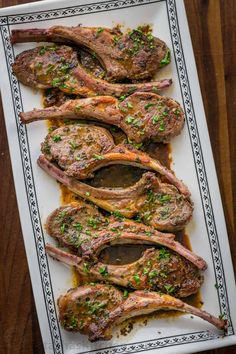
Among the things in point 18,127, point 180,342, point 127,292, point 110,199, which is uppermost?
point 18,127

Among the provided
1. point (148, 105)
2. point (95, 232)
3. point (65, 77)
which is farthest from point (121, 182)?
point (65, 77)

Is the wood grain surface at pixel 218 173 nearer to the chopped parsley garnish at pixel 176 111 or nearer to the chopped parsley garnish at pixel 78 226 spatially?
the chopped parsley garnish at pixel 176 111

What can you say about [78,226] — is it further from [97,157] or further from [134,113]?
[134,113]

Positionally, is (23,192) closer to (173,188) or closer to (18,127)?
(18,127)

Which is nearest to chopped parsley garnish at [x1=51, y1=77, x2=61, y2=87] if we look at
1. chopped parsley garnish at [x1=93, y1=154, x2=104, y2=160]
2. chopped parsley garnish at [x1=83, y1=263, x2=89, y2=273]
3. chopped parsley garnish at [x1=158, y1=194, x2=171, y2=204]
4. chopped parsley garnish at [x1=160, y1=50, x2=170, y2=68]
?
chopped parsley garnish at [x1=93, y1=154, x2=104, y2=160]

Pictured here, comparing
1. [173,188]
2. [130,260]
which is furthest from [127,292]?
[173,188]

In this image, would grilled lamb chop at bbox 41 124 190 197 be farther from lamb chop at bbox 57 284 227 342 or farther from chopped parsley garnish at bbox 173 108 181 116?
lamb chop at bbox 57 284 227 342
